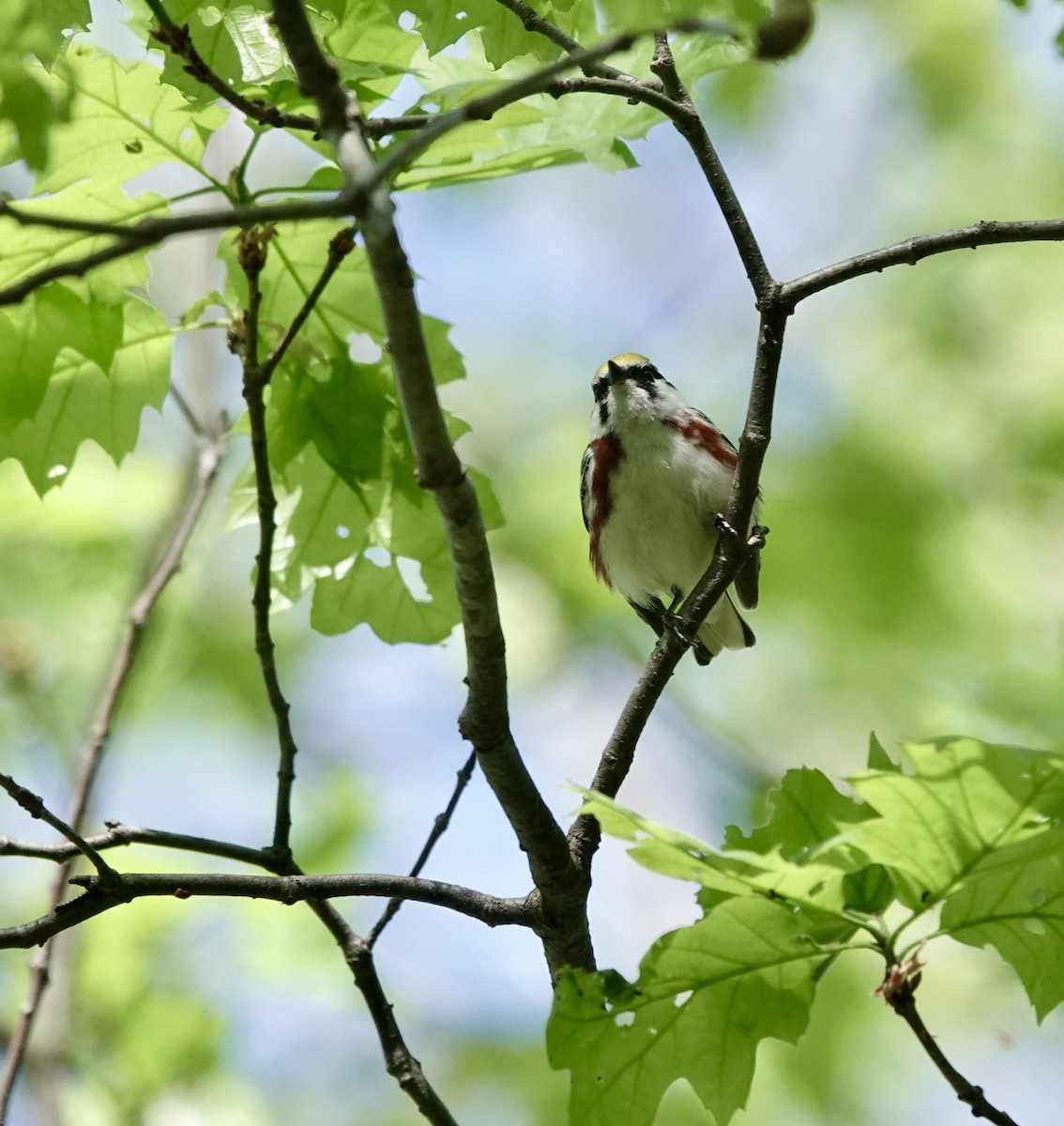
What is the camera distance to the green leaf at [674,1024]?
5.38 ft

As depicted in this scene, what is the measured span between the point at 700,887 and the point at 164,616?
3.15 meters

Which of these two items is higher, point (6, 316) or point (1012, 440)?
point (1012, 440)

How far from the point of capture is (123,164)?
2307mm

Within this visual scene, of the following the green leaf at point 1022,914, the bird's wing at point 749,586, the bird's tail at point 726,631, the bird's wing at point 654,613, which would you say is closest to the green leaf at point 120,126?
the green leaf at point 1022,914

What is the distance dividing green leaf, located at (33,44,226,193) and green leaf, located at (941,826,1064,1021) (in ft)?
5.78

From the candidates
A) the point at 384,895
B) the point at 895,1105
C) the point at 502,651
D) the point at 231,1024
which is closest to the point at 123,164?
the point at 502,651

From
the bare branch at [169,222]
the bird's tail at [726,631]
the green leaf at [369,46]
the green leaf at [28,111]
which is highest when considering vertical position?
the bird's tail at [726,631]

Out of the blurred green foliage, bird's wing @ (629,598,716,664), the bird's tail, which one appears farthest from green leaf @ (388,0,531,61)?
the bird's tail

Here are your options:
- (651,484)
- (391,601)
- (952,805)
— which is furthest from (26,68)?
(651,484)

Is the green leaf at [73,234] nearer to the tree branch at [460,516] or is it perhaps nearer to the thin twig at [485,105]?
the tree branch at [460,516]

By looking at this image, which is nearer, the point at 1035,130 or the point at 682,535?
the point at 682,535

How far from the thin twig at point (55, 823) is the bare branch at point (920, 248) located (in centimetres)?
127

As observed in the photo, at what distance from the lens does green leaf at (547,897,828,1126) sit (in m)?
1.64

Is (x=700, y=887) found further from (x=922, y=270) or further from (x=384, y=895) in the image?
(x=922, y=270)
